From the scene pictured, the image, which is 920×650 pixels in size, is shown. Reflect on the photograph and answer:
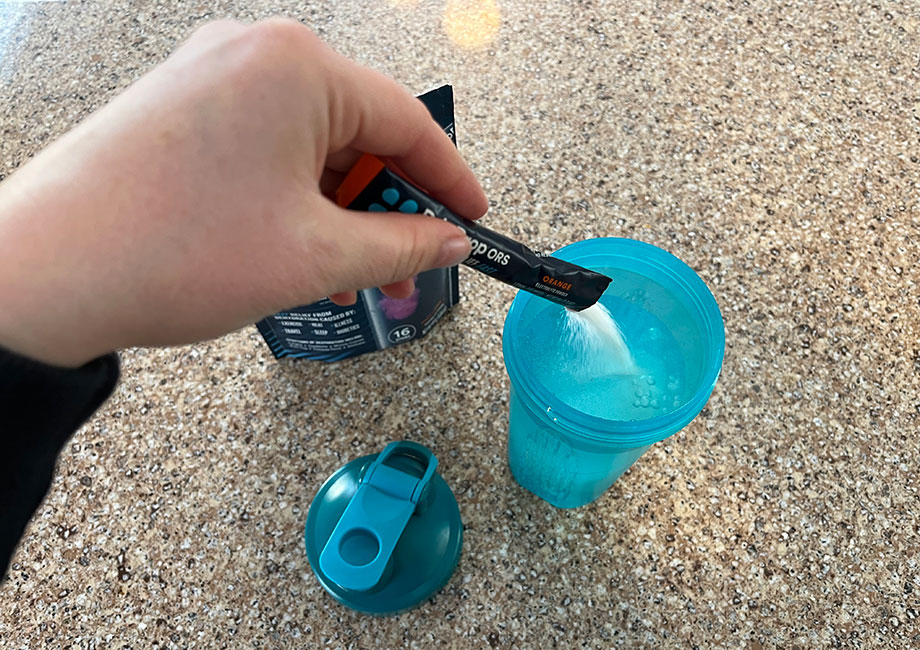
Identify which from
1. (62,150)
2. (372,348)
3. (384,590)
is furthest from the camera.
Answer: (372,348)

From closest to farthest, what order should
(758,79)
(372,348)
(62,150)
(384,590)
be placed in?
1. (62,150)
2. (384,590)
3. (372,348)
4. (758,79)

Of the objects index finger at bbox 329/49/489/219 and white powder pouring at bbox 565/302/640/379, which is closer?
index finger at bbox 329/49/489/219

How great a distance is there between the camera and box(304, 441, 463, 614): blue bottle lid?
52 cm

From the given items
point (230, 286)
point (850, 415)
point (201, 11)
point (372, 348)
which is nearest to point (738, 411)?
point (850, 415)

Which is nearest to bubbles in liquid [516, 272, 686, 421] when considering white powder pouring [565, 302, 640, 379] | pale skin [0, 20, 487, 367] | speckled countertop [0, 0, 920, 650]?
white powder pouring [565, 302, 640, 379]

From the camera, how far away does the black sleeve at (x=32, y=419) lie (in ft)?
1.05

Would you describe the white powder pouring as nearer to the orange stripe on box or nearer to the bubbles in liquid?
the bubbles in liquid

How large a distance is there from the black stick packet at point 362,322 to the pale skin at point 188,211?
0.74 feet

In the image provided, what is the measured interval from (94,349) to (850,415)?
2.23ft

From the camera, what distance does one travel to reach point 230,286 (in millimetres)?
339

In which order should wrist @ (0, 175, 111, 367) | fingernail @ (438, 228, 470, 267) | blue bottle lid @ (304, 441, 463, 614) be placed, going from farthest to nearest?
blue bottle lid @ (304, 441, 463, 614)
fingernail @ (438, 228, 470, 267)
wrist @ (0, 175, 111, 367)

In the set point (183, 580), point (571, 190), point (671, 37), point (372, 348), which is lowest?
point (183, 580)

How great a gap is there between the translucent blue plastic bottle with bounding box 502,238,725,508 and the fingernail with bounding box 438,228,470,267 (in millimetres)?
82

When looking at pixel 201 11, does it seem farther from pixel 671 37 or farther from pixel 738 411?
pixel 738 411
